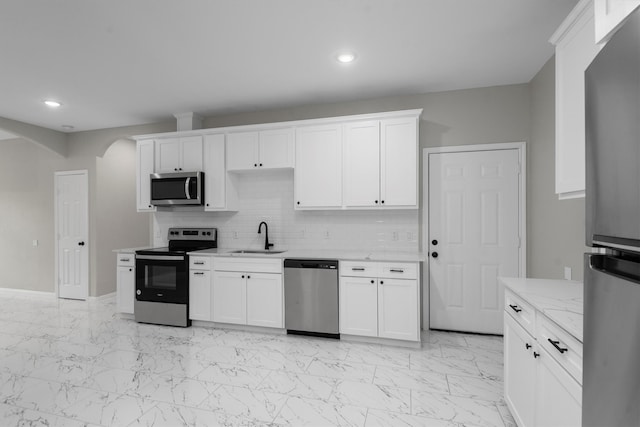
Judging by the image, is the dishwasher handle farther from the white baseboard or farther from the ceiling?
the white baseboard

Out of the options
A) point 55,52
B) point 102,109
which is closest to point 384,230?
point 55,52

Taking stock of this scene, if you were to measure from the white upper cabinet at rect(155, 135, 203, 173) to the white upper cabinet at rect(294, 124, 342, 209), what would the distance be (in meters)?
1.35

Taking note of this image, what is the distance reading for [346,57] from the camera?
2918mm

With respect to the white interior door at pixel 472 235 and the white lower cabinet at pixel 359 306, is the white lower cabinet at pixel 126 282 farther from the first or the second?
the white interior door at pixel 472 235

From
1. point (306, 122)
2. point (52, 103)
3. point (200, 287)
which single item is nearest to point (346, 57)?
point (306, 122)

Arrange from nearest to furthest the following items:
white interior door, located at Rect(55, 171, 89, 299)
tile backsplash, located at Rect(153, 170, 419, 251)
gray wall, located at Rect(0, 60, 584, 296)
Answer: gray wall, located at Rect(0, 60, 584, 296), tile backsplash, located at Rect(153, 170, 419, 251), white interior door, located at Rect(55, 171, 89, 299)

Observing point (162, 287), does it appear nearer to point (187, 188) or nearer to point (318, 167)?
point (187, 188)

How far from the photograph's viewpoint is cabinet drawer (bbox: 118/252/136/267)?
14.1ft

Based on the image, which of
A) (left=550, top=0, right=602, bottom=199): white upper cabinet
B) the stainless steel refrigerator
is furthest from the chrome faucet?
the stainless steel refrigerator

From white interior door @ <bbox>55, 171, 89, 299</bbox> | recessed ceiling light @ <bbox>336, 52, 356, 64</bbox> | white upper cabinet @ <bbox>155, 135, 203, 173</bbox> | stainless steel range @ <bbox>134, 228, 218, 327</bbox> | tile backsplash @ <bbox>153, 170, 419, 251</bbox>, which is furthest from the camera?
white interior door @ <bbox>55, 171, 89, 299</bbox>

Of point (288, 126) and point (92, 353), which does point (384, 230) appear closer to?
point (288, 126)

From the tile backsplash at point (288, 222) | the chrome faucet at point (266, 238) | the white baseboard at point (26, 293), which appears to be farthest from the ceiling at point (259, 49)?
the white baseboard at point (26, 293)

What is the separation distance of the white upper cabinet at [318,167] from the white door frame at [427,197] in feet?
3.15

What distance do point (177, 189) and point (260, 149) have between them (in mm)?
1181
